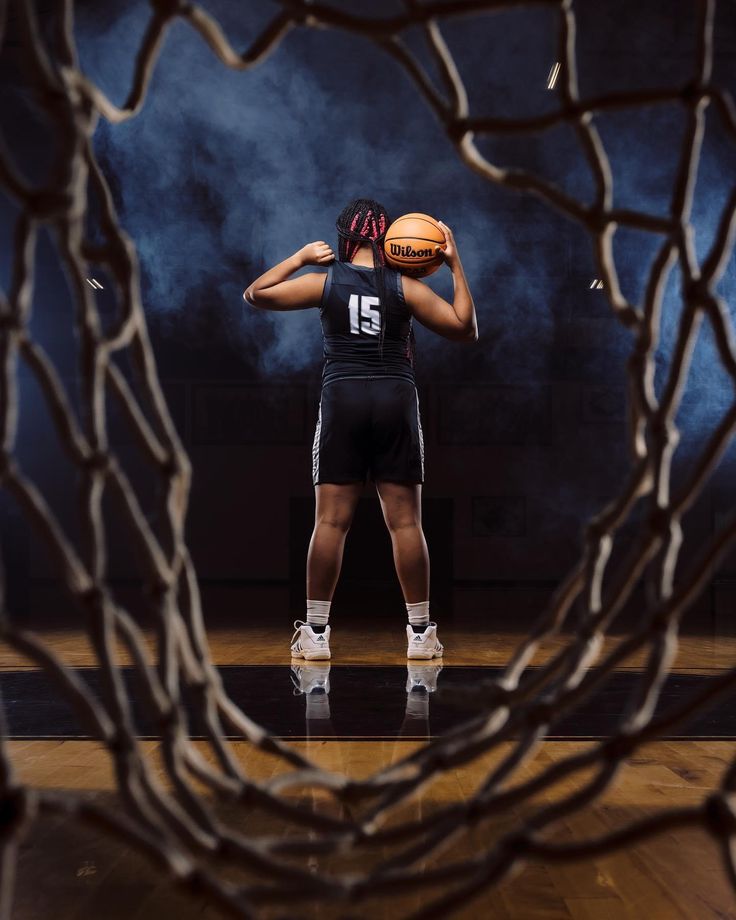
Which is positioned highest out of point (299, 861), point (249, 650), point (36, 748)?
point (299, 861)

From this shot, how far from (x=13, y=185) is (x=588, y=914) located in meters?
0.78

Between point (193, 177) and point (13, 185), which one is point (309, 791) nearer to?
point (13, 185)

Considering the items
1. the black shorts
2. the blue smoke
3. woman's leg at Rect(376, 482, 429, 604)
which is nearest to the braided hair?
the black shorts

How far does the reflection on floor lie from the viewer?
168 cm

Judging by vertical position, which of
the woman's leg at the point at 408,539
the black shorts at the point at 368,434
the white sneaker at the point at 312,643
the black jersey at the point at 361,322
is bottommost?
the white sneaker at the point at 312,643

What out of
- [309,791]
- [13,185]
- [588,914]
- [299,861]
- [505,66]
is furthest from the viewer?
[505,66]

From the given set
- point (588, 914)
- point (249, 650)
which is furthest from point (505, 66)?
point (588, 914)

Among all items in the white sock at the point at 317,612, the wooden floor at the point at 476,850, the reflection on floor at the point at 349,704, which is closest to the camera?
the wooden floor at the point at 476,850

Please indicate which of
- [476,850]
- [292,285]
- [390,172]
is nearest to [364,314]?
[292,285]

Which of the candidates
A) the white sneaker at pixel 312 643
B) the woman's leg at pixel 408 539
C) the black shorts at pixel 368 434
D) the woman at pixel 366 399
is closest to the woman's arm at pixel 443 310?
the woman at pixel 366 399

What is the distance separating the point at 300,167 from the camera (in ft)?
20.4

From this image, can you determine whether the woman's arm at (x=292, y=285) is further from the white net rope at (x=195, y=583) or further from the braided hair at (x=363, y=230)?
the white net rope at (x=195, y=583)

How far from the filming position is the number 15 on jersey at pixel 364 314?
2.50 metres

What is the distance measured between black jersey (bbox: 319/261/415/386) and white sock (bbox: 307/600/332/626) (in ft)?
1.83
